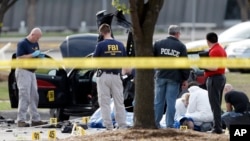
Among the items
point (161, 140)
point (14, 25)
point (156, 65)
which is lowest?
point (161, 140)

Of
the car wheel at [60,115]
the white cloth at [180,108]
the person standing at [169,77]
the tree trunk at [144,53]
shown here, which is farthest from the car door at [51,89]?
the tree trunk at [144,53]

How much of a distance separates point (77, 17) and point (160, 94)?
142ft

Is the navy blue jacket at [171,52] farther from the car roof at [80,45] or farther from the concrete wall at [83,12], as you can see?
the concrete wall at [83,12]

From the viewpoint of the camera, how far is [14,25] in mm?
57312

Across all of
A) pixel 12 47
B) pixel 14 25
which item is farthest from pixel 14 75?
pixel 14 25

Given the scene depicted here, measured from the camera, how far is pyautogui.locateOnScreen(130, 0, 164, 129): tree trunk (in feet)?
39.4

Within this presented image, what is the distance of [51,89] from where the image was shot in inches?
679

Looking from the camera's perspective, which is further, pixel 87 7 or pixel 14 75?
pixel 87 7

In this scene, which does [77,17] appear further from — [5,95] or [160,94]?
[160,94]

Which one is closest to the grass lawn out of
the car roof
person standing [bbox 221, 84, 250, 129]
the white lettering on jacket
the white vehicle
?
the white vehicle

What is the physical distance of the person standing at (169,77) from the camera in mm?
14672

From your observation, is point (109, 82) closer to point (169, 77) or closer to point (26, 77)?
point (169, 77)

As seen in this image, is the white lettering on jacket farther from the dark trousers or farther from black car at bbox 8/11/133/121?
black car at bbox 8/11/133/121

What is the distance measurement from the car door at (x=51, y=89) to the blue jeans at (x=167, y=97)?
2.73 m
